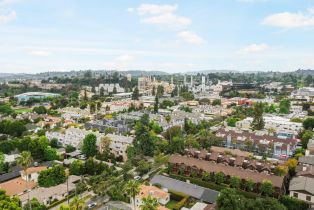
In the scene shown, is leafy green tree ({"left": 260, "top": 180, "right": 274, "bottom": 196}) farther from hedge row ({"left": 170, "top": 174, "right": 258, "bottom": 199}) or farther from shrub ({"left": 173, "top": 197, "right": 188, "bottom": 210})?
shrub ({"left": 173, "top": 197, "right": 188, "bottom": 210})

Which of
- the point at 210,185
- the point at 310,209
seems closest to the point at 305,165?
the point at 310,209

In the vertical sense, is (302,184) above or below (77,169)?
above

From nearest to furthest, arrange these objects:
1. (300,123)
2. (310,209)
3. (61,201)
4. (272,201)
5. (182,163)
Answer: (272,201), (310,209), (61,201), (182,163), (300,123)

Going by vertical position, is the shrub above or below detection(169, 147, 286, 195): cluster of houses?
below

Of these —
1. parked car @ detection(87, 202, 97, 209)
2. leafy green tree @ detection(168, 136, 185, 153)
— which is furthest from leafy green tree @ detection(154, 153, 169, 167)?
parked car @ detection(87, 202, 97, 209)

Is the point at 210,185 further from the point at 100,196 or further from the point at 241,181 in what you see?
the point at 100,196

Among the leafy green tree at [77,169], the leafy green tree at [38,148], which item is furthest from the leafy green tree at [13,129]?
the leafy green tree at [77,169]

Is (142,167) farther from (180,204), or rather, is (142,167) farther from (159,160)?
(180,204)

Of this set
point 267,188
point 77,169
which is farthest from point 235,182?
point 77,169
